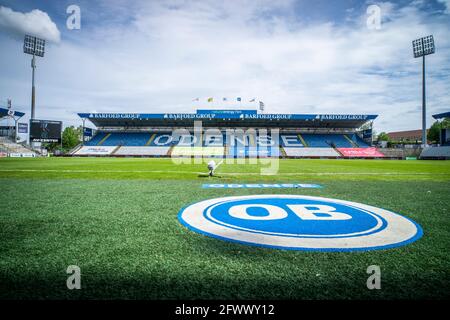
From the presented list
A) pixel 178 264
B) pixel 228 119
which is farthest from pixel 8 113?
pixel 178 264

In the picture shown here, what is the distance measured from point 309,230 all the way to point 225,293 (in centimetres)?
196

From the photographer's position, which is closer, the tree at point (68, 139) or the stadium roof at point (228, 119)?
the stadium roof at point (228, 119)

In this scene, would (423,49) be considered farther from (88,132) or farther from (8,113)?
(8,113)

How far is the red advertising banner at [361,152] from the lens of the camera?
4356 centimetres

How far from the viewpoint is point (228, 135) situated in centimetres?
5150

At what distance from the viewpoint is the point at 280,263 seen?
2.47 metres

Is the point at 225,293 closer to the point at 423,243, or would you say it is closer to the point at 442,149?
the point at 423,243

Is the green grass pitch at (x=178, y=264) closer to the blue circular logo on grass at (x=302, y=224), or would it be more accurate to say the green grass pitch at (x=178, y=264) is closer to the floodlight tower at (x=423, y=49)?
the blue circular logo on grass at (x=302, y=224)

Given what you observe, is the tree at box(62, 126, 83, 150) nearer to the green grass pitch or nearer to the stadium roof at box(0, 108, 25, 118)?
the stadium roof at box(0, 108, 25, 118)

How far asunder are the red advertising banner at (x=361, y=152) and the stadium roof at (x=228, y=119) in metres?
5.71

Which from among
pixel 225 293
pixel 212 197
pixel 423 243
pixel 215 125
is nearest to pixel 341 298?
pixel 225 293

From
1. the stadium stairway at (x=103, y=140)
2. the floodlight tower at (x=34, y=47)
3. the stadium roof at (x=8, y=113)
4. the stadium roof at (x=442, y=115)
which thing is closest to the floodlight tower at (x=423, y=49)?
the stadium roof at (x=442, y=115)
